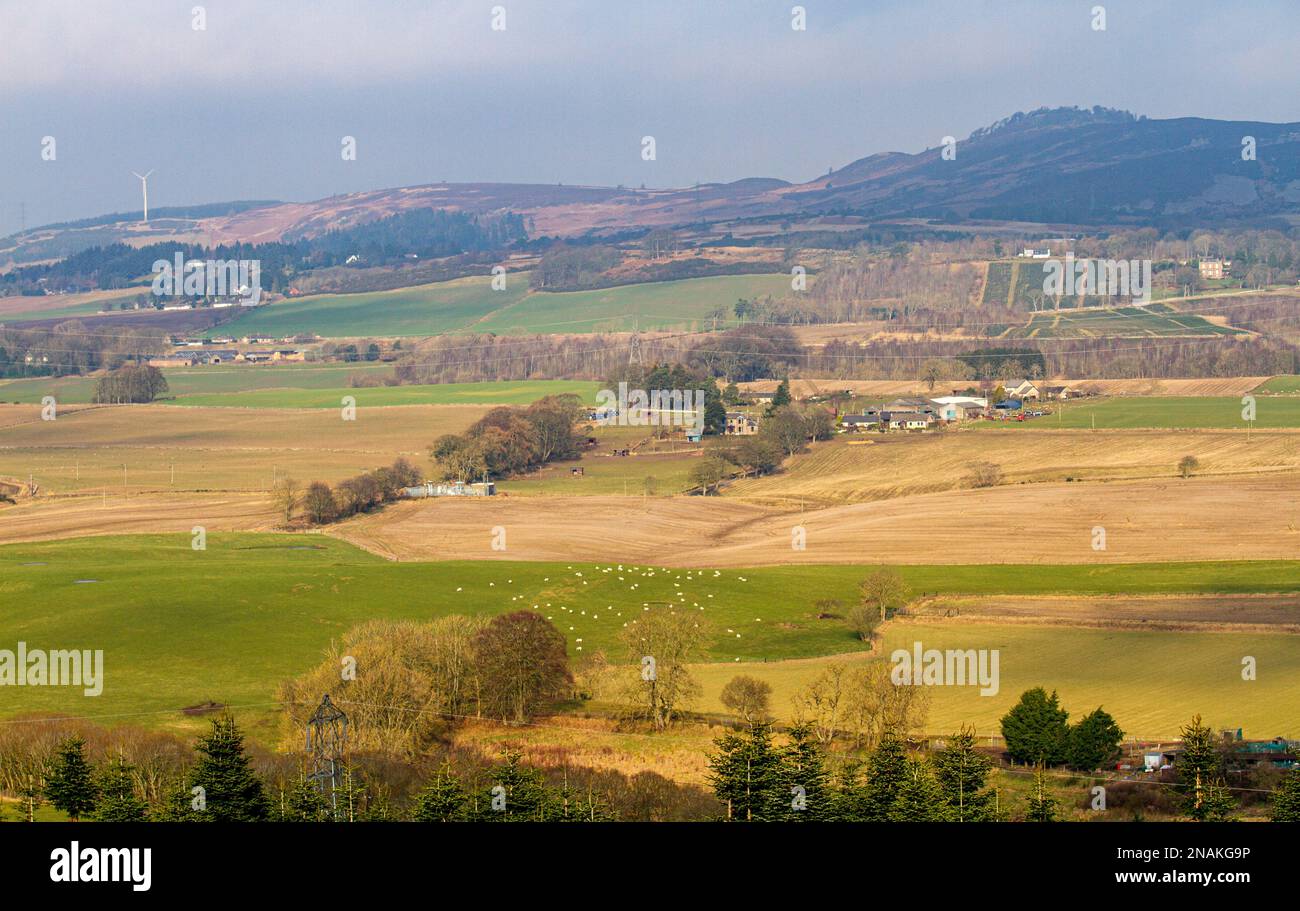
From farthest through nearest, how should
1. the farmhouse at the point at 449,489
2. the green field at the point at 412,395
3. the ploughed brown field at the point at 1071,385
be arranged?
the green field at the point at 412,395, the ploughed brown field at the point at 1071,385, the farmhouse at the point at 449,489

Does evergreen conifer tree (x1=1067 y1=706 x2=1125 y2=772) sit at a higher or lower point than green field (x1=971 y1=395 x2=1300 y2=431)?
lower

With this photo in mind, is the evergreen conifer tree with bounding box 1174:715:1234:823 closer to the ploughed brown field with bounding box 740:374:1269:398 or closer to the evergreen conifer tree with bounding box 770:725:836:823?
the evergreen conifer tree with bounding box 770:725:836:823

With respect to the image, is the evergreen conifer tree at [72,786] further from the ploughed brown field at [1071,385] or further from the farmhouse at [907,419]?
the ploughed brown field at [1071,385]

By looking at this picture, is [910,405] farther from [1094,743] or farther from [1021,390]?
[1094,743]

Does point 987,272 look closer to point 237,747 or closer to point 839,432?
point 839,432

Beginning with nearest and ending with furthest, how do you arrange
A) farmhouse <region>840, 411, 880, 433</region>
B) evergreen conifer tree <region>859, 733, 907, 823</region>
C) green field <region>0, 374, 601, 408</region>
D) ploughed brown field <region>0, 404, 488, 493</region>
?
evergreen conifer tree <region>859, 733, 907, 823</region>, ploughed brown field <region>0, 404, 488, 493</region>, farmhouse <region>840, 411, 880, 433</region>, green field <region>0, 374, 601, 408</region>

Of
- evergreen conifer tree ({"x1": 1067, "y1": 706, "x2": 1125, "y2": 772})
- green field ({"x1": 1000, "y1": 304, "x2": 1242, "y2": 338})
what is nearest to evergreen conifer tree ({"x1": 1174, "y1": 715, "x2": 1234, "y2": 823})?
evergreen conifer tree ({"x1": 1067, "y1": 706, "x2": 1125, "y2": 772})

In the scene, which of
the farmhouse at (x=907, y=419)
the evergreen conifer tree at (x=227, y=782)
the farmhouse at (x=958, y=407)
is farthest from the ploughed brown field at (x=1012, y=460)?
the evergreen conifer tree at (x=227, y=782)
